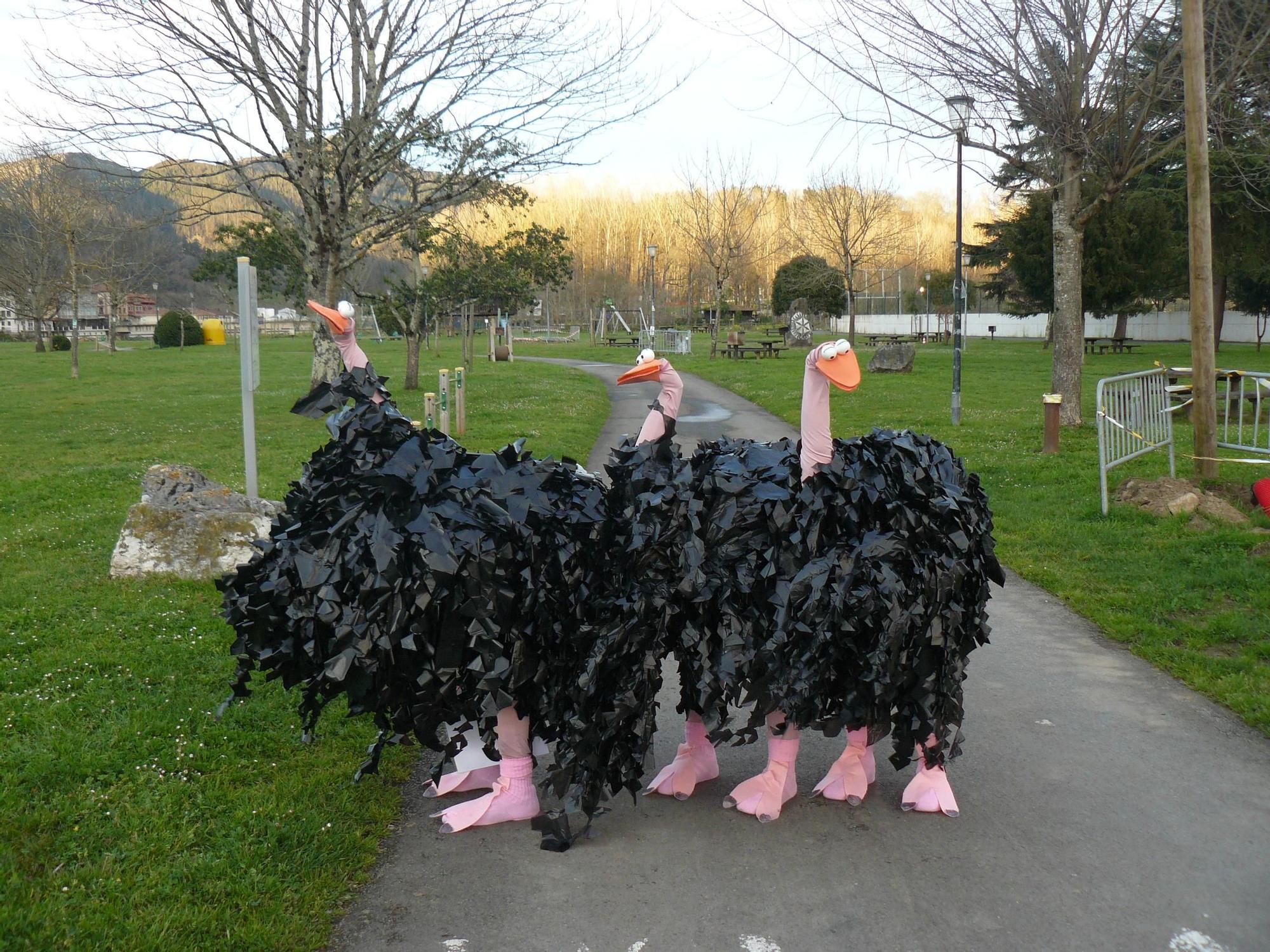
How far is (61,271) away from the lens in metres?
37.6

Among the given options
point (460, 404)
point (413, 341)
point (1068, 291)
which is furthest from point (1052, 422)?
point (413, 341)

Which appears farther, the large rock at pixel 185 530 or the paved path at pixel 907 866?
the large rock at pixel 185 530

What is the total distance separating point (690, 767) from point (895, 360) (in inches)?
990

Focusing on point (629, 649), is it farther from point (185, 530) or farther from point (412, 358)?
point (412, 358)

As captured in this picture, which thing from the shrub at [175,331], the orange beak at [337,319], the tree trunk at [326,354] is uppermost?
the shrub at [175,331]

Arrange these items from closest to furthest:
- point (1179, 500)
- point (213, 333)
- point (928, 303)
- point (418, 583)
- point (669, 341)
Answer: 1. point (418, 583)
2. point (1179, 500)
3. point (669, 341)
4. point (213, 333)
5. point (928, 303)

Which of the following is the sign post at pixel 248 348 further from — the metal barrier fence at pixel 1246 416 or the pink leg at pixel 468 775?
the metal barrier fence at pixel 1246 416

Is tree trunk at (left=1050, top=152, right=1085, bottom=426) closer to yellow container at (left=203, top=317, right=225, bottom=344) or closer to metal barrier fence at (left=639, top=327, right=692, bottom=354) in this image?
metal barrier fence at (left=639, top=327, right=692, bottom=354)

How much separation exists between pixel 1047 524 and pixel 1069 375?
5821 mm

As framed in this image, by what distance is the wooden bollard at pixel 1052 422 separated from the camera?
39.3 ft

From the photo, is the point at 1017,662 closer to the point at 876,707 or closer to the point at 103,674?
the point at 876,707

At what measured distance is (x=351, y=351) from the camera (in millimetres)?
3986

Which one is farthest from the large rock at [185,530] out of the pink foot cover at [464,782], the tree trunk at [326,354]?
the tree trunk at [326,354]

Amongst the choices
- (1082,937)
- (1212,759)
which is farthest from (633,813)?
(1212,759)
